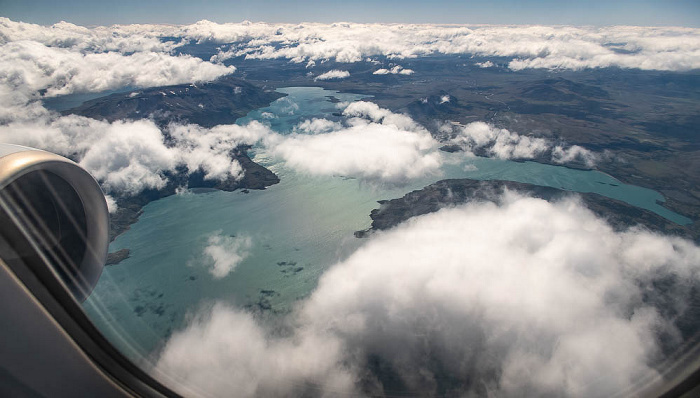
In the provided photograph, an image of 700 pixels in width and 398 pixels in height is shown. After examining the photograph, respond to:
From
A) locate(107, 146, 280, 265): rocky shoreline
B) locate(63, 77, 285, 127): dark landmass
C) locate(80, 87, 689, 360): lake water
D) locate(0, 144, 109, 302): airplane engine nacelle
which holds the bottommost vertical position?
locate(80, 87, 689, 360): lake water

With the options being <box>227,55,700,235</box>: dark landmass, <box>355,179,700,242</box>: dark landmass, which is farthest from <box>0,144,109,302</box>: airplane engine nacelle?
<box>227,55,700,235</box>: dark landmass

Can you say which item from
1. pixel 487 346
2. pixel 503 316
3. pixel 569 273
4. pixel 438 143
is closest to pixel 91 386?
pixel 487 346

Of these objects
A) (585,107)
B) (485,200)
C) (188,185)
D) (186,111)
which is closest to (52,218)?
(485,200)

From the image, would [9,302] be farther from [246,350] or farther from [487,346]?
[487,346]

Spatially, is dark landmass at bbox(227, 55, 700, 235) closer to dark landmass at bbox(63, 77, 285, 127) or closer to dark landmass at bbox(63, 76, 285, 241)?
dark landmass at bbox(63, 77, 285, 127)

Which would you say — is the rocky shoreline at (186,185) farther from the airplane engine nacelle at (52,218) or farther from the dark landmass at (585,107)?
the airplane engine nacelle at (52,218)

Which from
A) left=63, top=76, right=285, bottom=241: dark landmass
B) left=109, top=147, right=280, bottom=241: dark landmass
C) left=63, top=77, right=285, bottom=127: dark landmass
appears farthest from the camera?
left=63, top=77, right=285, bottom=127: dark landmass

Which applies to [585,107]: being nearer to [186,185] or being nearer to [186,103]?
[186,185]
